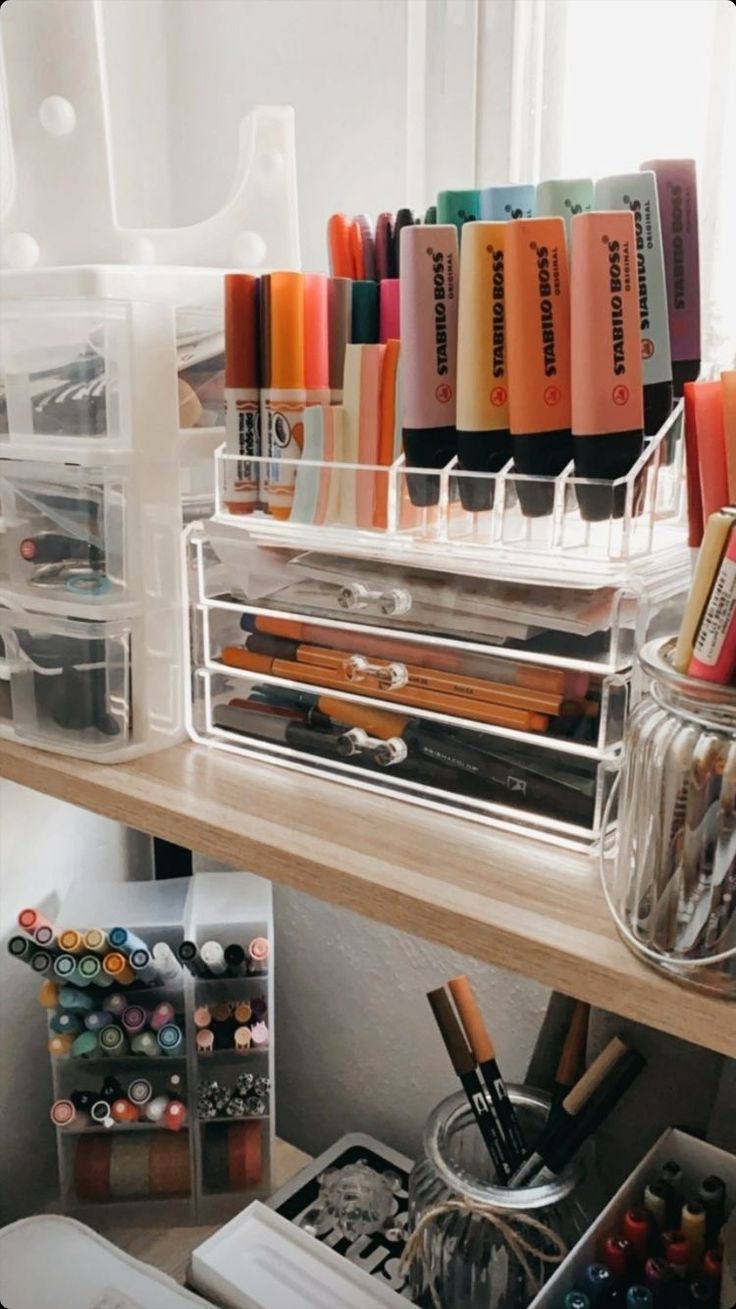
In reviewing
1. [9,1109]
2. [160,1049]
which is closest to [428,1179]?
[160,1049]

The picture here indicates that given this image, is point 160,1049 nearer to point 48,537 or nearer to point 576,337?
point 48,537

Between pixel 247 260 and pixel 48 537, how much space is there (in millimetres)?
204

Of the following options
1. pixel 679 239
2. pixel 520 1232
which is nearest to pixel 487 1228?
pixel 520 1232

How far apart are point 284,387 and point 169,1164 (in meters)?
0.54

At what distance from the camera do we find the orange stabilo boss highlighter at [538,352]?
44cm

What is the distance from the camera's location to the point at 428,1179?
65cm

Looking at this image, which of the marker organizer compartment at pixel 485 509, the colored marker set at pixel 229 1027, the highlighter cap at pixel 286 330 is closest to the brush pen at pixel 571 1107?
the colored marker set at pixel 229 1027

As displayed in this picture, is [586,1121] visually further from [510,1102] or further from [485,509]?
[485,509]

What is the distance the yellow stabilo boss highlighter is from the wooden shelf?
0.51 ft

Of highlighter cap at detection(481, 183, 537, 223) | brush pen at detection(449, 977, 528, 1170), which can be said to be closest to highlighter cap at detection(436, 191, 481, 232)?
highlighter cap at detection(481, 183, 537, 223)

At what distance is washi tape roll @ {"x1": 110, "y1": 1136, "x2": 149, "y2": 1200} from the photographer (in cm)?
76

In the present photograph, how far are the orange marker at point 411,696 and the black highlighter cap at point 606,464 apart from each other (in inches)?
3.8

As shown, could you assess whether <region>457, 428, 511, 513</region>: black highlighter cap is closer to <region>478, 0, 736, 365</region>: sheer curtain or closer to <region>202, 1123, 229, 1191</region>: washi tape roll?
<region>478, 0, 736, 365</region>: sheer curtain

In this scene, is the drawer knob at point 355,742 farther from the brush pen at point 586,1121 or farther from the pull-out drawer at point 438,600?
the brush pen at point 586,1121
